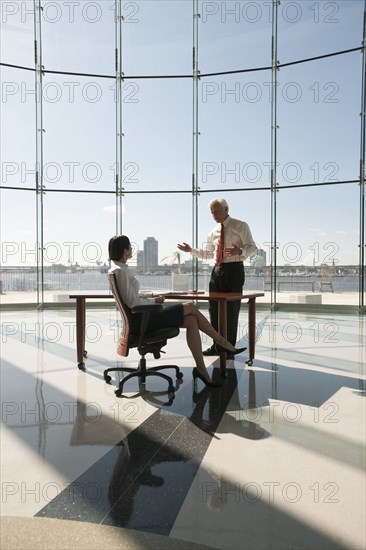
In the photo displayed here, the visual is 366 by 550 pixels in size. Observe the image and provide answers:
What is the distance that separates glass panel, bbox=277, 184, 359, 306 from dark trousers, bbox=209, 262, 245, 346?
470 cm

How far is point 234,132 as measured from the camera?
359 inches

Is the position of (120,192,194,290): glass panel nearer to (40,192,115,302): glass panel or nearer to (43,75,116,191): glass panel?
(40,192,115,302): glass panel

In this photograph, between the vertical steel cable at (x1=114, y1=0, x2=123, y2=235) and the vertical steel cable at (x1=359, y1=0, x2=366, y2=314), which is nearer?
the vertical steel cable at (x1=359, y1=0, x2=366, y2=314)

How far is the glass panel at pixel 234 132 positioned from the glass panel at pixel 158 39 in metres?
0.81

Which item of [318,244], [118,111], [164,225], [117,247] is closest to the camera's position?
[117,247]

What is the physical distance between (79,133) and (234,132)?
3.22 metres

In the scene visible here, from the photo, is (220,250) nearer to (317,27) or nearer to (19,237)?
(19,237)

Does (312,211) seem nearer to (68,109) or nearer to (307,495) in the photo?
(68,109)

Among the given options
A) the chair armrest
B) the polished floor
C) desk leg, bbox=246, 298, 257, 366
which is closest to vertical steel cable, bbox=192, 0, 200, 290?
desk leg, bbox=246, 298, 257, 366

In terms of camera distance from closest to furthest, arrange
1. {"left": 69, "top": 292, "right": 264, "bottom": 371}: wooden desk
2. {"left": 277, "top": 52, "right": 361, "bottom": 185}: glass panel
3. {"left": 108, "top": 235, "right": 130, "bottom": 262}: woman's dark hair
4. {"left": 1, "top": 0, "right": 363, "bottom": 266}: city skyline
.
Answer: {"left": 108, "top": 235, "right": 130, "bottom": 262}: woman's dark hair < {"left": 69, "top": 292, "right": 264, "bottom": 371}: wooden desk < {"left": 277, "top": 52, "right": 361, "bottom": 185}: glass panel < {"left": 1, "top": 0, "right": 363, "bottom": 266}: city skyline

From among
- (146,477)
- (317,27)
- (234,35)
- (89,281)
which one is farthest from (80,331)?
(317,27)

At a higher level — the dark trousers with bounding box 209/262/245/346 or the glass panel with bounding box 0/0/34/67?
the glass panel with bounding box 0/0/34/67

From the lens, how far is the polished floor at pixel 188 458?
4.98 feet

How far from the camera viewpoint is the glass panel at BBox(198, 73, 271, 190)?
8906 millimetres
